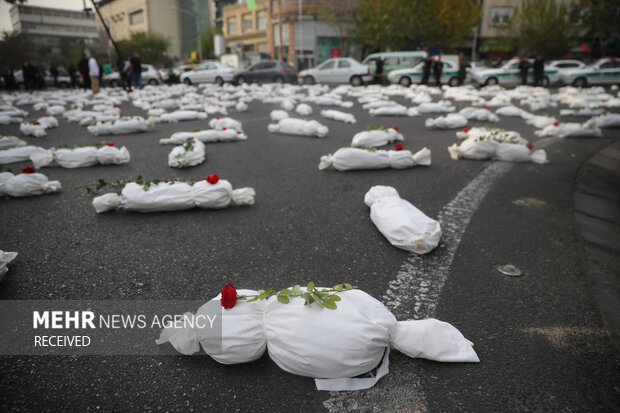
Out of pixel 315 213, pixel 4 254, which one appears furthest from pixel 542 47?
pixel 4 254

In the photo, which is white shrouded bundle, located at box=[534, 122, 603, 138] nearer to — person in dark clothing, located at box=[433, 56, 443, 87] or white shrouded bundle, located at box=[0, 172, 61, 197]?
white shrouded bundle, located at box=[0, 172, 61, 197]

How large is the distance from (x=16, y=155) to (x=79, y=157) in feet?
3.72

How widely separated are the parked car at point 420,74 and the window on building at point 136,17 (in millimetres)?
68578

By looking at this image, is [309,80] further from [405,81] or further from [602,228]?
[602,228]

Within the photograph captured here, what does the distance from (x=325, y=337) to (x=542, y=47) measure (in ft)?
127

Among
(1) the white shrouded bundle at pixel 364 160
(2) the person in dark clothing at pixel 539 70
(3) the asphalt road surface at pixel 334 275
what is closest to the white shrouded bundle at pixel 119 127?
(3) the asphalt road surface at pixel 334 275

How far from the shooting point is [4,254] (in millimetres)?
2383

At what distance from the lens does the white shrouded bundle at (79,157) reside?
4.90m

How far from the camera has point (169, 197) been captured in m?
3.35

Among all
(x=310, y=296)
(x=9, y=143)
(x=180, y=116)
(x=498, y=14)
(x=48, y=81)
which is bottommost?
(x=310, y=296)

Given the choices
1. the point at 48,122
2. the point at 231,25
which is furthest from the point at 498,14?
the point at 48,122

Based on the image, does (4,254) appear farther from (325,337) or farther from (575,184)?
(575,184)

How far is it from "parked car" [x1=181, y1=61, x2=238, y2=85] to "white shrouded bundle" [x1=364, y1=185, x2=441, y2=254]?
21.0 meters

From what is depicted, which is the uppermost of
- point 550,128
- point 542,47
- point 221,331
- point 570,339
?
point 542,47
